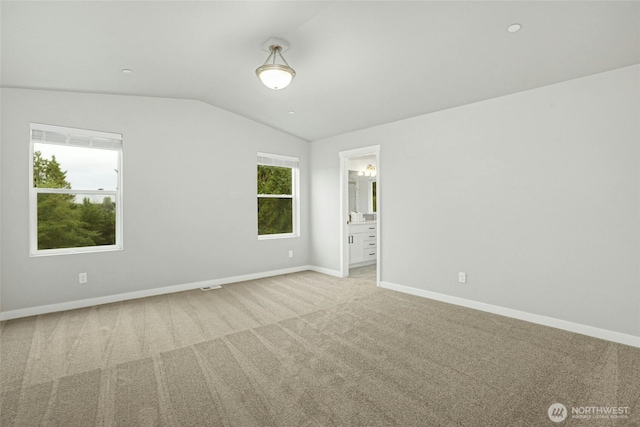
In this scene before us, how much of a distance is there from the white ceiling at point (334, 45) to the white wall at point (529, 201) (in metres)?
0.30

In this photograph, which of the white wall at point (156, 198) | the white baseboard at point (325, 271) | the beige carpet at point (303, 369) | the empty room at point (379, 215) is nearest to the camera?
the beige carpet at point (303, 369)

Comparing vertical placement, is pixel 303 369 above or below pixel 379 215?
below

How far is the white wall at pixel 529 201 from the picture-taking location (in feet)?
9.34

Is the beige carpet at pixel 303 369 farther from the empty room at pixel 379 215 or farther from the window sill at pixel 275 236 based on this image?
the window sill at pixel 275 236

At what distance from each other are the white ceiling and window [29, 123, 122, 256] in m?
0.64

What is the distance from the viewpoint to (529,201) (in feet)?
11.0

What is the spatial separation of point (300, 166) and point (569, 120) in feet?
13.6

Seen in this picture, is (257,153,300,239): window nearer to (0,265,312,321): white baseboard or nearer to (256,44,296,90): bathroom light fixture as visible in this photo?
(0,265,312,321): white baseboard

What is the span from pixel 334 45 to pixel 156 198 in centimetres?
323

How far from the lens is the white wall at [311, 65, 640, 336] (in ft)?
9.34

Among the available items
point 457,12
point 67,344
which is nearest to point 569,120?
point 457,12

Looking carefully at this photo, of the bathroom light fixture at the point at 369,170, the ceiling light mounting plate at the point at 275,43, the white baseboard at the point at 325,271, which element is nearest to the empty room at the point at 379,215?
the ceiling light mounting plate at the point at 275,43

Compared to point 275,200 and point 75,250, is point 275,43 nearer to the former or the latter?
point 275,200

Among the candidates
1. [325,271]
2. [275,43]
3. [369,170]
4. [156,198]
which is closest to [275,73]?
[275,43]
